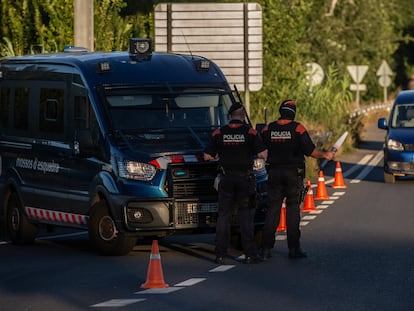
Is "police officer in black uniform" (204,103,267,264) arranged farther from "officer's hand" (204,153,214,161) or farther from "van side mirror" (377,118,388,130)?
"van side mirror" (377,118,388,130)

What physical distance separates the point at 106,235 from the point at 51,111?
2098 millimetres

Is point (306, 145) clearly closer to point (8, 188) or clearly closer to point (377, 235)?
point (377, 235)

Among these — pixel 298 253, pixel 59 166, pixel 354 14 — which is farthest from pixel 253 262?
pixel 354 14

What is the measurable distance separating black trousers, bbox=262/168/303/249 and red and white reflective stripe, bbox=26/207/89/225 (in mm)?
2157

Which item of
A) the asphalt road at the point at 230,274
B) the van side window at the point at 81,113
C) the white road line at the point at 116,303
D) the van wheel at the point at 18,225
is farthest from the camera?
the van wheel at the point at 18,225

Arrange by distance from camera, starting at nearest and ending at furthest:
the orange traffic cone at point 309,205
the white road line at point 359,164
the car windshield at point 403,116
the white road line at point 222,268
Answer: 1. the white road line at point 222,268
2. the orange traffic cone at point 309,205
3. the car windshield at point 403,116
4. the white road line at point 359,164

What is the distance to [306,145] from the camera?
16094 mm

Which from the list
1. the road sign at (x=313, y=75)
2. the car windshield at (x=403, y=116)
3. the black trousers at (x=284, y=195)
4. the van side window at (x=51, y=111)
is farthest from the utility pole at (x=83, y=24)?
the road sign at (x=313, y=75)

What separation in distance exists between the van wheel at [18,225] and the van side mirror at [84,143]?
6.30ft

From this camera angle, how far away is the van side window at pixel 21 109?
18.6 m

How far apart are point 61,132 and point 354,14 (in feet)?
193

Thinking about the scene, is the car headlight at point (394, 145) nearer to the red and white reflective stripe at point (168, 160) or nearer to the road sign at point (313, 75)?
the red and white reflective stripe at point (168, 160)

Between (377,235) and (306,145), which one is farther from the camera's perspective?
(377,235)

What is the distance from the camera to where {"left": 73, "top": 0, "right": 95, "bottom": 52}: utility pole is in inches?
923
